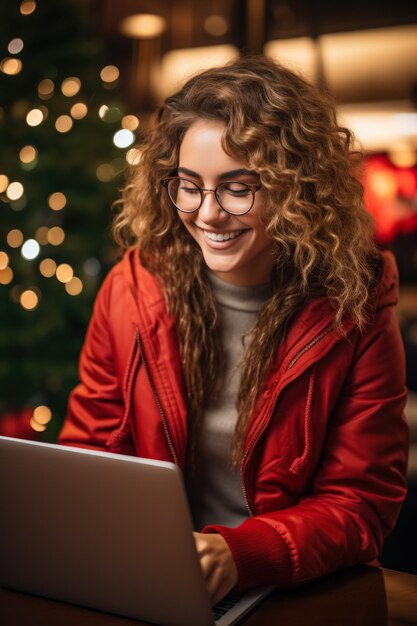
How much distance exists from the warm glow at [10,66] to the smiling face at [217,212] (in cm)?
147

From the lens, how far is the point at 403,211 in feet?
10.9

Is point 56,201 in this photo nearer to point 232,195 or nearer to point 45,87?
point 45,87

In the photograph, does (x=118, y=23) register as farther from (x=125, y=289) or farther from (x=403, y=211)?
(x=125, y=289)

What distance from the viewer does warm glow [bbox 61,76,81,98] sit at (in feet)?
8.60

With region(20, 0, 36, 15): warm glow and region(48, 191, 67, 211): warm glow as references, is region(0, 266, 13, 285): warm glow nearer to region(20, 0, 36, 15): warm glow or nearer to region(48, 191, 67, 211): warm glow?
region(48, 191, 67, 211): warm glow

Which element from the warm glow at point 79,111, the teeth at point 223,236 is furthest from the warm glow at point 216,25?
the teeth at point 223,236

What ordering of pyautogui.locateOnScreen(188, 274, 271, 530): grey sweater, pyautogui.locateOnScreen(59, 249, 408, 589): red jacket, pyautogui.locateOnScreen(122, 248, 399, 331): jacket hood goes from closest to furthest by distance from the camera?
pyautogui.locateOnScreen(59, 249, 408, 589): red jacket < pyautogui.locateOnScreen(122, 248, 399, 331): jacket hood < pyautogui.locateOnScreen(188, 274, 271, 530): grey sweater

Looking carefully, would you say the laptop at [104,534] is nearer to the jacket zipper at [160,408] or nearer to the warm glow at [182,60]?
the jacket zipper at [160,408]

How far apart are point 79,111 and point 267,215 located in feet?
5.10

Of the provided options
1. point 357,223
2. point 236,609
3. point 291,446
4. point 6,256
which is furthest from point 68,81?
point 236,609

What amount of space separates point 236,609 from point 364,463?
0.37m

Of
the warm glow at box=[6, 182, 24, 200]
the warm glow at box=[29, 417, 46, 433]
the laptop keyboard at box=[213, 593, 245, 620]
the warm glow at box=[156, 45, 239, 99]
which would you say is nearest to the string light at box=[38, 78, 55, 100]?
the warm glow at box=[6, 182, 24, 200]

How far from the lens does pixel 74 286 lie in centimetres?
266

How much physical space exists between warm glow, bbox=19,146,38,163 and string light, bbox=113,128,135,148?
29 cm
